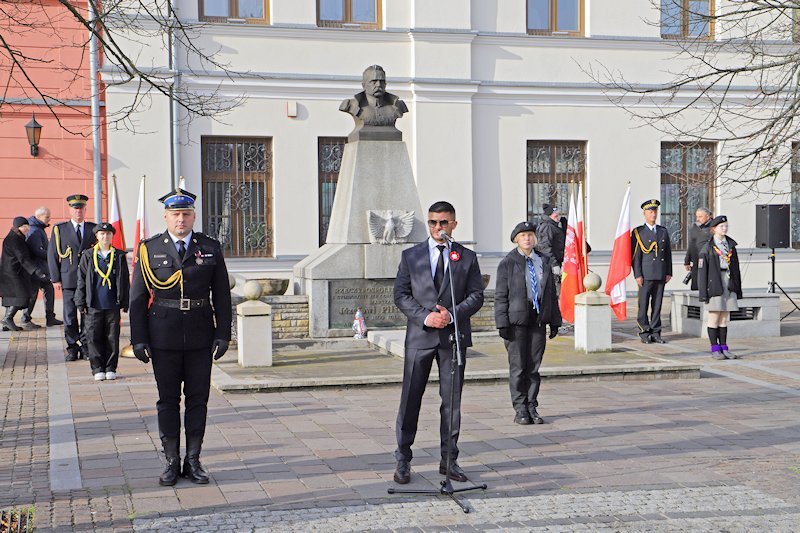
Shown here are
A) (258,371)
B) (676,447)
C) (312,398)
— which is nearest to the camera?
(676,447)

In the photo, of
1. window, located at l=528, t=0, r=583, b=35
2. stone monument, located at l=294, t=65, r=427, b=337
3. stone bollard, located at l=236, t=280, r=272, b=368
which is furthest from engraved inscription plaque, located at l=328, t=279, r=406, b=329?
window, located at l=528, t=0, r=583, b=35

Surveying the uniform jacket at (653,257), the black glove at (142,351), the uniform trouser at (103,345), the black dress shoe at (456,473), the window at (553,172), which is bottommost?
the black dress shoe at (456,473)

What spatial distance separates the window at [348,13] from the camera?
872 inches

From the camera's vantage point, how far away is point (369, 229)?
1455 cm

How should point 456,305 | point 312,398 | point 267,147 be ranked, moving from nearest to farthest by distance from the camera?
point 456,305, point 312,398, point 267,147

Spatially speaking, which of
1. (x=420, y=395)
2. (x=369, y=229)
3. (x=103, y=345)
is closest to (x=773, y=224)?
(x=369, y=229)

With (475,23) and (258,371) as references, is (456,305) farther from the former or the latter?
(475,23)

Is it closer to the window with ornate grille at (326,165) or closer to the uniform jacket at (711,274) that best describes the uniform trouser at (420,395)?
the uniform jacket at (711,274)

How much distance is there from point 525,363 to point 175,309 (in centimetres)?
348

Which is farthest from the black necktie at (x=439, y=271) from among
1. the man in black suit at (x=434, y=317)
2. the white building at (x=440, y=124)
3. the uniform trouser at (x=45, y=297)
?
the white building at (x=440, y=124)

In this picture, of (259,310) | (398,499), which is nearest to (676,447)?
(398,499)

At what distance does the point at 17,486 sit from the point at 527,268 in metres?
4.53

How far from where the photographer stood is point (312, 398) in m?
10.6

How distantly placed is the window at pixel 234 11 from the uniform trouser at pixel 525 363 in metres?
14.1
